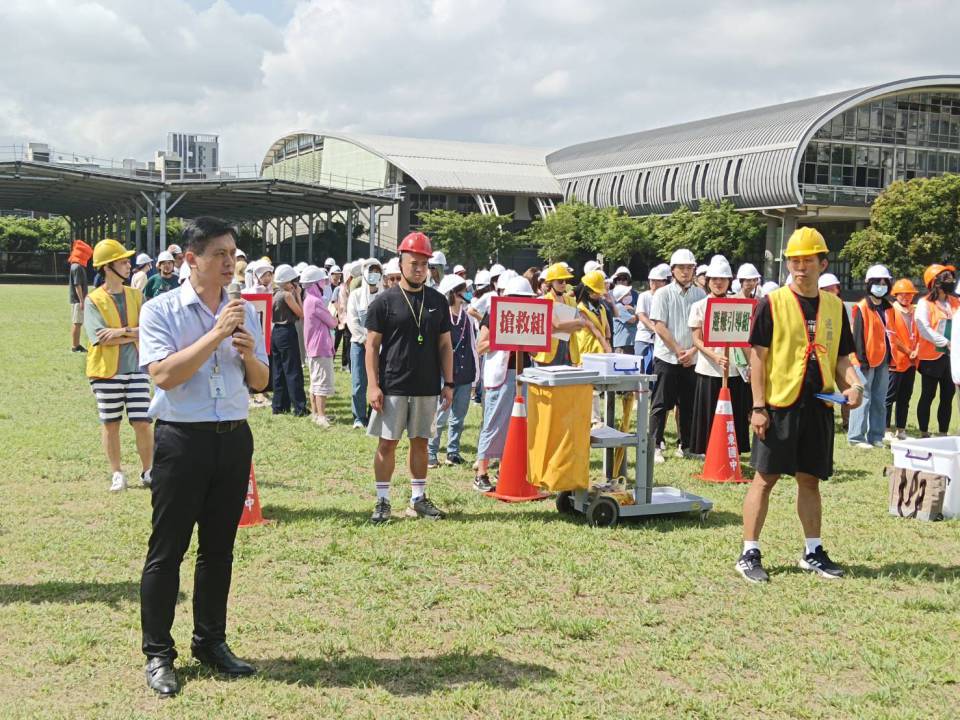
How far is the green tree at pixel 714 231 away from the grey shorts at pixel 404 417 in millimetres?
48693

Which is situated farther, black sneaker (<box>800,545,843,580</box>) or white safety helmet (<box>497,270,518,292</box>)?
white safety helmet (<box>497,270,518,292</box>)

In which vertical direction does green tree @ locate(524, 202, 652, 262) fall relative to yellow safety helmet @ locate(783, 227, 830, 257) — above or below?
above

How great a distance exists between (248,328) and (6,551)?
316 cm

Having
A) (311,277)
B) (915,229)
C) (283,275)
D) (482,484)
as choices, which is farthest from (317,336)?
(915,229)

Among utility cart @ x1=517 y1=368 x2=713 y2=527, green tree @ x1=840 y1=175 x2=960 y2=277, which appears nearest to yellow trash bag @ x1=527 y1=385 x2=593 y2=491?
utility cart @ x1=517 y1=368 x2=713 y2=527

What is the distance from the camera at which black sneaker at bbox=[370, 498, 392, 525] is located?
22.9ft

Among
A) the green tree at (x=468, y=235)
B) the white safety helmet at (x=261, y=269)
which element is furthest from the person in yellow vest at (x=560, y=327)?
the green tree at (x=468, y=235)

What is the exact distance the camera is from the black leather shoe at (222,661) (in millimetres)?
4324

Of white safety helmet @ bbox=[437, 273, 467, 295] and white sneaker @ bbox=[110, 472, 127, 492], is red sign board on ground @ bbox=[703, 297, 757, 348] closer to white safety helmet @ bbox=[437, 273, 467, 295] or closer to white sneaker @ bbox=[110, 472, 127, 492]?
white safety helmet @ bbox=[437, 273, 467, 295]

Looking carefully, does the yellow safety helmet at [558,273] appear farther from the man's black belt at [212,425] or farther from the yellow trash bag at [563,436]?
the man's black belt at [212,425]

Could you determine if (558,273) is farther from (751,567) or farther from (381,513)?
(751,567)

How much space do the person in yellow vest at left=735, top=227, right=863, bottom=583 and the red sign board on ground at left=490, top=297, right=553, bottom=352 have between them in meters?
2.23

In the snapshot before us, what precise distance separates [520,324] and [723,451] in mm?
2482

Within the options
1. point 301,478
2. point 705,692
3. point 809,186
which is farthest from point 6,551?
point 809,186
